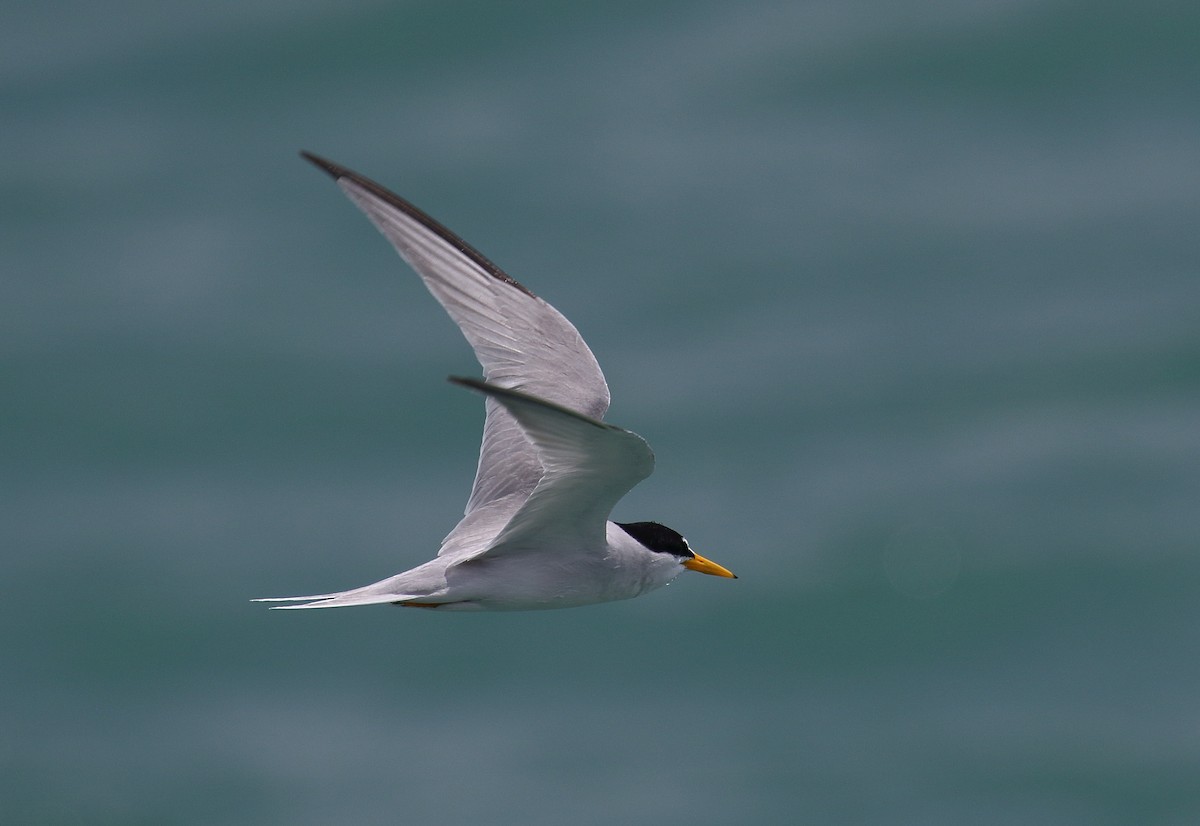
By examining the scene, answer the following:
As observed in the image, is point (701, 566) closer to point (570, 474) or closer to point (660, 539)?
point (660, 539)

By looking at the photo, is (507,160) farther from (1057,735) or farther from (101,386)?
(1057,735)

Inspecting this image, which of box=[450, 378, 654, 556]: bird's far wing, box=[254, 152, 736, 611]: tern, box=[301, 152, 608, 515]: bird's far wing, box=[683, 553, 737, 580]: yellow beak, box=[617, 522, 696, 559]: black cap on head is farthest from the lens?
box=[301, 152, 608, 515]: bird's far wing

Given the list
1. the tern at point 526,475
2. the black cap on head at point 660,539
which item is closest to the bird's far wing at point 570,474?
the tern at point 526,475

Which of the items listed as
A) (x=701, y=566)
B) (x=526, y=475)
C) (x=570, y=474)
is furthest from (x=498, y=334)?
(x=570, y=474)

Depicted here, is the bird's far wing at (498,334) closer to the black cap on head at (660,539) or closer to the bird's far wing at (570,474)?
the black cap on head at (660,539)

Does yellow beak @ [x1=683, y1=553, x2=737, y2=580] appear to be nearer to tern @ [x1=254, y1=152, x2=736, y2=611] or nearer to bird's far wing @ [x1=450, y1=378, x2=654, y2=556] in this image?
tern @ [x1=254, y1=152, x2=736, y2=611]

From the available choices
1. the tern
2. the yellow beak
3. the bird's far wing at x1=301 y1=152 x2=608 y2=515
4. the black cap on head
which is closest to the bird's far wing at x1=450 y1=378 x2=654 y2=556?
the tern
